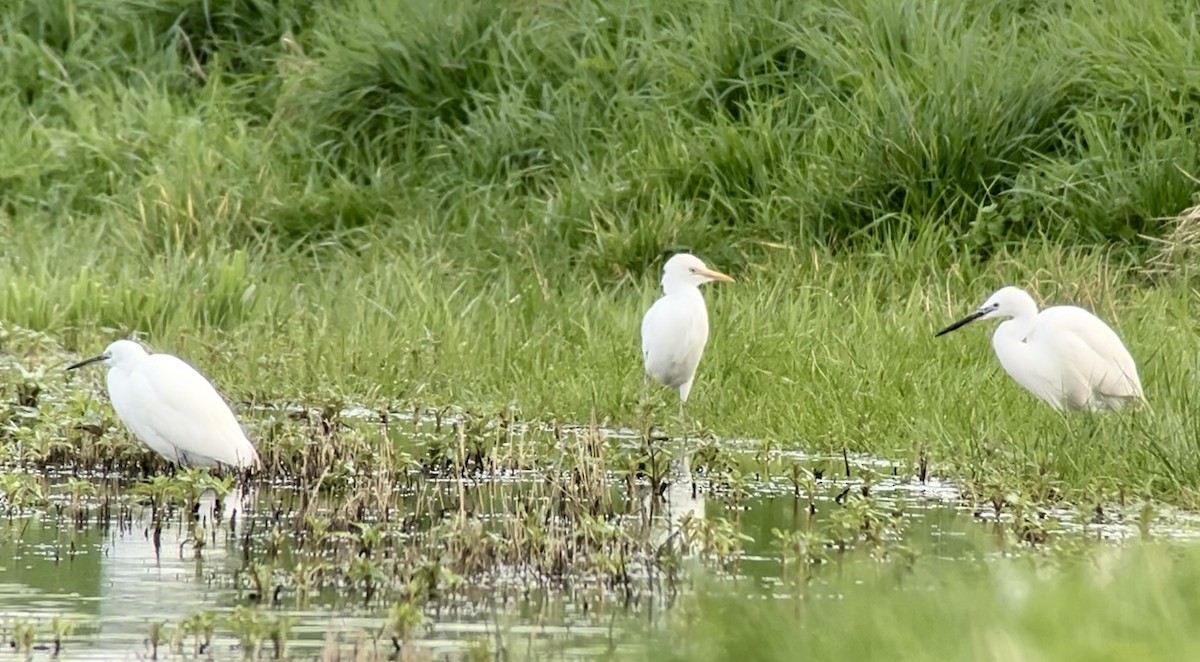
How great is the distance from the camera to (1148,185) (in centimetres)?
1039

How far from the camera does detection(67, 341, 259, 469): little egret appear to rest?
23.3 feet

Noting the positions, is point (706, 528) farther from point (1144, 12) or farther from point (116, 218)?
point (116, 218)

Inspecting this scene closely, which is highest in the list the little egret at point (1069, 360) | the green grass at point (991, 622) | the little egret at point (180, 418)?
the little egret at point (1069, 360)

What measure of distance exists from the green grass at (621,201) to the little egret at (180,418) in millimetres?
1374

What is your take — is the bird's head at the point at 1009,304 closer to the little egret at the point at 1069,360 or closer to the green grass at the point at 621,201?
the little egret at the point at 1069,360

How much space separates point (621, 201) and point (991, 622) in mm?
7651

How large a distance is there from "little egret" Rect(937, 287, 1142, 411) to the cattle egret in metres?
1.25

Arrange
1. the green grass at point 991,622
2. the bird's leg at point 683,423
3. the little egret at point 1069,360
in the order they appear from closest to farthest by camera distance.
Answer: the green grass at point 991,622, the little egret at point 1069,360, the bird's leg at point 683,423

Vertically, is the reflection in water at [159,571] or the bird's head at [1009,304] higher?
the bird's head at [1009,304]

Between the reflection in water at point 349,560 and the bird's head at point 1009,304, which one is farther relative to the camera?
the bird's head at point 1009,304

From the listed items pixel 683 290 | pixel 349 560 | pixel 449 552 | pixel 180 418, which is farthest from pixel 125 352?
pixel 683 290

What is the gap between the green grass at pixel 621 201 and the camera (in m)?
8.91

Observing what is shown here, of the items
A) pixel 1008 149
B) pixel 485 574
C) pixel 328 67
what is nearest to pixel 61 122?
pixel 328 67

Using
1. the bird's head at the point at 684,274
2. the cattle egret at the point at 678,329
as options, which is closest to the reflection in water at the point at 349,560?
the cattle egret at the point at 678,329
